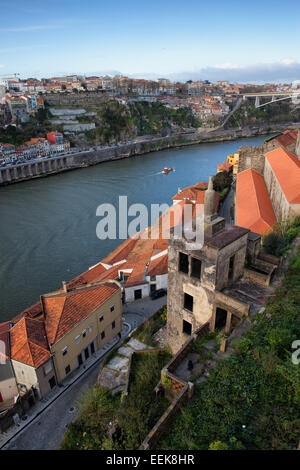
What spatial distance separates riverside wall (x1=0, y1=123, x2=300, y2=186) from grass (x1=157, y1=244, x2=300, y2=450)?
158 ft

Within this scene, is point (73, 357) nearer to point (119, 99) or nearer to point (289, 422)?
point (289, 422)

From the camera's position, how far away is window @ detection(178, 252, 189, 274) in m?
9.89

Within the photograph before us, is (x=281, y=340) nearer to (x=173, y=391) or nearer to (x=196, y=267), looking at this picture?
(x=173, y=391)

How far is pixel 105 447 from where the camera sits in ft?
23.6

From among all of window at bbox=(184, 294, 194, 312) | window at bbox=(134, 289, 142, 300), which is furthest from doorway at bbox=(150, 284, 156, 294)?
window at bbox=(184, 294, 194, 312)

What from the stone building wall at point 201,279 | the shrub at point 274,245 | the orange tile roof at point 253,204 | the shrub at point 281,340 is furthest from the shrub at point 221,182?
the shrub at point 281,340

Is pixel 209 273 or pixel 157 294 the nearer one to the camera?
pixel 209 273

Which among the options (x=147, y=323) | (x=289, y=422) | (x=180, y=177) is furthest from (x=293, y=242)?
(x=180, y=177)

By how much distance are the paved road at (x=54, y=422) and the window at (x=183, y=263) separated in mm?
6221

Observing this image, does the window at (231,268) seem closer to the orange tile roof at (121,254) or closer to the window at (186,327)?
the window at (186,327)

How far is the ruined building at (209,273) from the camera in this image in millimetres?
8727

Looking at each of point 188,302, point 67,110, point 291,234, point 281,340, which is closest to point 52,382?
point 188,302

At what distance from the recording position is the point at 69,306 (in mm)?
12516

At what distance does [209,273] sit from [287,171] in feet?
53.7
